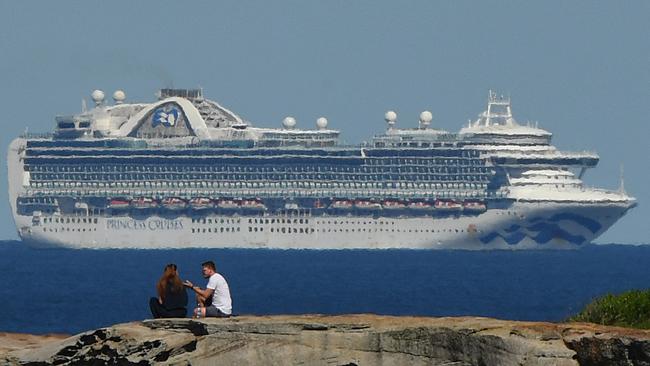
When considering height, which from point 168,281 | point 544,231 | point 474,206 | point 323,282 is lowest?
point 323,282

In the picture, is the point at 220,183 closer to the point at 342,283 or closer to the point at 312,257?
the point at 312,257

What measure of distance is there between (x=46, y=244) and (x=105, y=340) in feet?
306

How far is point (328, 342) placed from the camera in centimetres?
1638

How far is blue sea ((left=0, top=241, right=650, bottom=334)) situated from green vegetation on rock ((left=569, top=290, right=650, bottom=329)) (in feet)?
51.7

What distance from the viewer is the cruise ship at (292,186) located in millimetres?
104312

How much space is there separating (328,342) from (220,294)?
1.72 metres

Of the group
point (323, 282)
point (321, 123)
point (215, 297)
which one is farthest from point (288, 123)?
point (215, 297)

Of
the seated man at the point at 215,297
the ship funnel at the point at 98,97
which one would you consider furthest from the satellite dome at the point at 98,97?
the seated man at the point at 215,297

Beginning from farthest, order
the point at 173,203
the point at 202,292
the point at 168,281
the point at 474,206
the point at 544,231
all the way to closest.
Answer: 1. the point at 173,203
2. the point at 474,206
3. the point at 544,231
4. the point at 202,292
5. the point at 168,281

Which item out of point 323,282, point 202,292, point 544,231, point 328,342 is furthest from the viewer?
point 544,231

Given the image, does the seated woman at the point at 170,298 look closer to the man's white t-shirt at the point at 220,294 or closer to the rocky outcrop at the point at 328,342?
the man's white t-shirt at the point at 220,294

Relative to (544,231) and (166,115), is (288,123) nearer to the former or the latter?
(166,115)

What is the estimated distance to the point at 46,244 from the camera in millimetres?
109188

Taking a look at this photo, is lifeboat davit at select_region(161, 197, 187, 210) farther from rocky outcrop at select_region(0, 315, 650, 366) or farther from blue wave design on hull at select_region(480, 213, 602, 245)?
rocky outcrop at select_region(0, 315, 650, 366)
